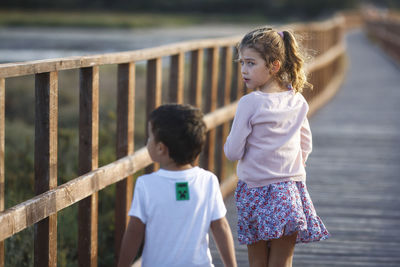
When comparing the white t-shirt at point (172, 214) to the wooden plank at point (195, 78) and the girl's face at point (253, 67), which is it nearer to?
the girl's face at point (253, 67)

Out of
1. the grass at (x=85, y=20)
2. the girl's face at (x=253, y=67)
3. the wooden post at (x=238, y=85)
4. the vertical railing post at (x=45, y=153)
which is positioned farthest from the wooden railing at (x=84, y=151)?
the grass at (x=85, y=20)

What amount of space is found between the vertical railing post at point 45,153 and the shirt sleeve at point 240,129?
735 millimetres

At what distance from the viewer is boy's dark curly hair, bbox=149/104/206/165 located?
2.61 metres

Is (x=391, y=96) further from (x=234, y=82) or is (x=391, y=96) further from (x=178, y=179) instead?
(x=178, y=179)

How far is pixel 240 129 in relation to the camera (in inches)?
131

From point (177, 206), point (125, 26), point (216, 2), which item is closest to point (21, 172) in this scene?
point (177, 206)

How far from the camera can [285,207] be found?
3314 mm

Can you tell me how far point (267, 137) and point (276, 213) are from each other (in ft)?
1.05

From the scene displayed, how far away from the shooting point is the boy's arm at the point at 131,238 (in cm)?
268

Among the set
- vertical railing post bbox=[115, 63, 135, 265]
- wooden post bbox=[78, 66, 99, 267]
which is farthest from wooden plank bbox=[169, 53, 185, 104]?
wooden post bbox=[78, 66, 99, 267]

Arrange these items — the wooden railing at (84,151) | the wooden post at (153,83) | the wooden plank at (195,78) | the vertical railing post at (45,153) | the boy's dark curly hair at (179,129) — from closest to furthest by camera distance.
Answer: the boy's dark curly hair at (179,129) < the wooden railing at (84,151) < the vertical railing post at (45,153) < the wooden post at (153,83) < the wooden plank at (195,78)

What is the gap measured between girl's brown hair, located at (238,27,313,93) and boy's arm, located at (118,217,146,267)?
1.01m

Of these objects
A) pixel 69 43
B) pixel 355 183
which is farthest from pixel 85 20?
pixel 355 183

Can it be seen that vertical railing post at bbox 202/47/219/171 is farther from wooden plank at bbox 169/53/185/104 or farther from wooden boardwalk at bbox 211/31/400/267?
wooden plank at bbox 169/53/185/104
